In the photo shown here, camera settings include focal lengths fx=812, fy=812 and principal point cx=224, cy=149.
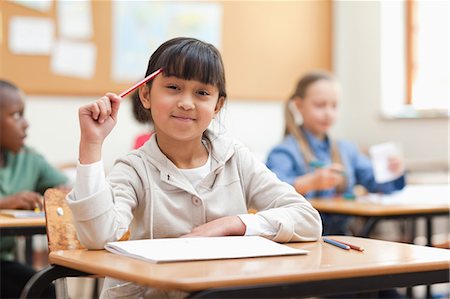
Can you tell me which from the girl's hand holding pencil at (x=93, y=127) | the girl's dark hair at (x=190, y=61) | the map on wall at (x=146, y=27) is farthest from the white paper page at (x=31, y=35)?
the girl's hand holding pencil at (x=93, y=127)

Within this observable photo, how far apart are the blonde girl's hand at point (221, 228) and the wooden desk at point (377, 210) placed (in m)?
1.12

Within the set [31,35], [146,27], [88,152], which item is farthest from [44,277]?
[146,27]

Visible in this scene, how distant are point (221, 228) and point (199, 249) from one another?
245mm

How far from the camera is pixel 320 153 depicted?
363cm

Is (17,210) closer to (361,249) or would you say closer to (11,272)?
(11,272)

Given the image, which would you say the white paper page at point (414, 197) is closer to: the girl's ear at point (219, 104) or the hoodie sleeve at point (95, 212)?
Answer: the girl's ear at point (219, 104)

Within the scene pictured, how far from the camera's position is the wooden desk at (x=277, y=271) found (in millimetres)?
1228

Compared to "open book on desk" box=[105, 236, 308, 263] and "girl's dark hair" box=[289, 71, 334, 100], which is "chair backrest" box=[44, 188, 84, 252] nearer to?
"open book on desk" box=[105, 236, 308, 263]

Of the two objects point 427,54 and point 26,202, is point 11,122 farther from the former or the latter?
point 427,54

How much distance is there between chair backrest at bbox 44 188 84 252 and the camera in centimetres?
184

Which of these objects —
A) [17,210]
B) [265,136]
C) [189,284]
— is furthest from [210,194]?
[265,136]

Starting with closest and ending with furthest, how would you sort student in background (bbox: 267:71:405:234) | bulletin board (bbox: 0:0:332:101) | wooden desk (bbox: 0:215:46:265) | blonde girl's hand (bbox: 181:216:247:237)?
blonde girl's hand (bbox: 181:216:247:237), wooden desk (bbox: 0:215:46:265), student in background (bbox: 267:71:405:234), bulletin board (bbox: 0:0:332:101)

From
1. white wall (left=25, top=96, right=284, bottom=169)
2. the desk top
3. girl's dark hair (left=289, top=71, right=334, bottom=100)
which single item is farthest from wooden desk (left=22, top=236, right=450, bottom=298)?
white wall (left=25, top=96, right=284, bottom=169)

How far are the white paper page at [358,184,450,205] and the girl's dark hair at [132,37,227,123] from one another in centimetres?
154
